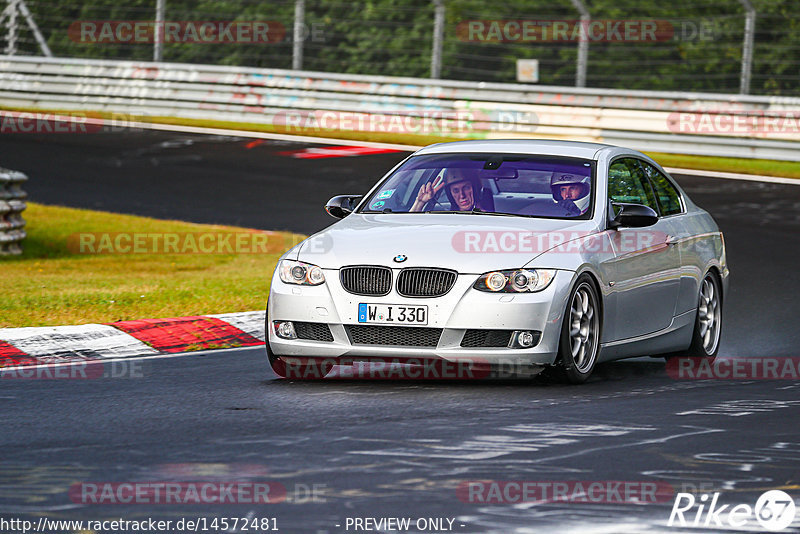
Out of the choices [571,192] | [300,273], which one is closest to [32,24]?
[571,192]

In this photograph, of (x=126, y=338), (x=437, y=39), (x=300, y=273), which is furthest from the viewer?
Result: (x=437, y=39)

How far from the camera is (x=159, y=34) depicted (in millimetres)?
27672

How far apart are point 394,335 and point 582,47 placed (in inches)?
639

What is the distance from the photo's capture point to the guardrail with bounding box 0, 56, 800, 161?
22.8 metres

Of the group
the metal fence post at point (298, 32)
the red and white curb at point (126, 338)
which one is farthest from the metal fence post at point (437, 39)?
the red and white curb at point (126, 338)

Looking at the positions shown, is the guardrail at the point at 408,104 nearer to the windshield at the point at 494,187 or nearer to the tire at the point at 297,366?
the windshield at the point at 494,187

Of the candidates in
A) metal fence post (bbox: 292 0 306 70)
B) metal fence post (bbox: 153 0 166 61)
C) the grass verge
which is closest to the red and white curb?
the grass verge

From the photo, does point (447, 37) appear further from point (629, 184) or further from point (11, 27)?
point (629, 184)

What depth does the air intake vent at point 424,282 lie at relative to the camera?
27.5ft

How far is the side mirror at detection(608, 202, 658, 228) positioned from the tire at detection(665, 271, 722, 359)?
4.30 feet

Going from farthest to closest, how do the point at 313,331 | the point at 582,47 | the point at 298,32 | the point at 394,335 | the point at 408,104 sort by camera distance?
the point at 298,32
the point at 408,104
the point at 582,47
the point at 313,331
the point at 394,335

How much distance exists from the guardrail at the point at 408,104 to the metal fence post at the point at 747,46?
0.83 meters

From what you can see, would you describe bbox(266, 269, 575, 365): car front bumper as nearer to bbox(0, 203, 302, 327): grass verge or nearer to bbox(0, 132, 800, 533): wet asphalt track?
bbox(0, 132, 800, 533): wet asphalt track

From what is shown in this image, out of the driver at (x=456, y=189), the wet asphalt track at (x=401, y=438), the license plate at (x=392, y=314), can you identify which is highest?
Answer: the driver at (x=456, y=189)
